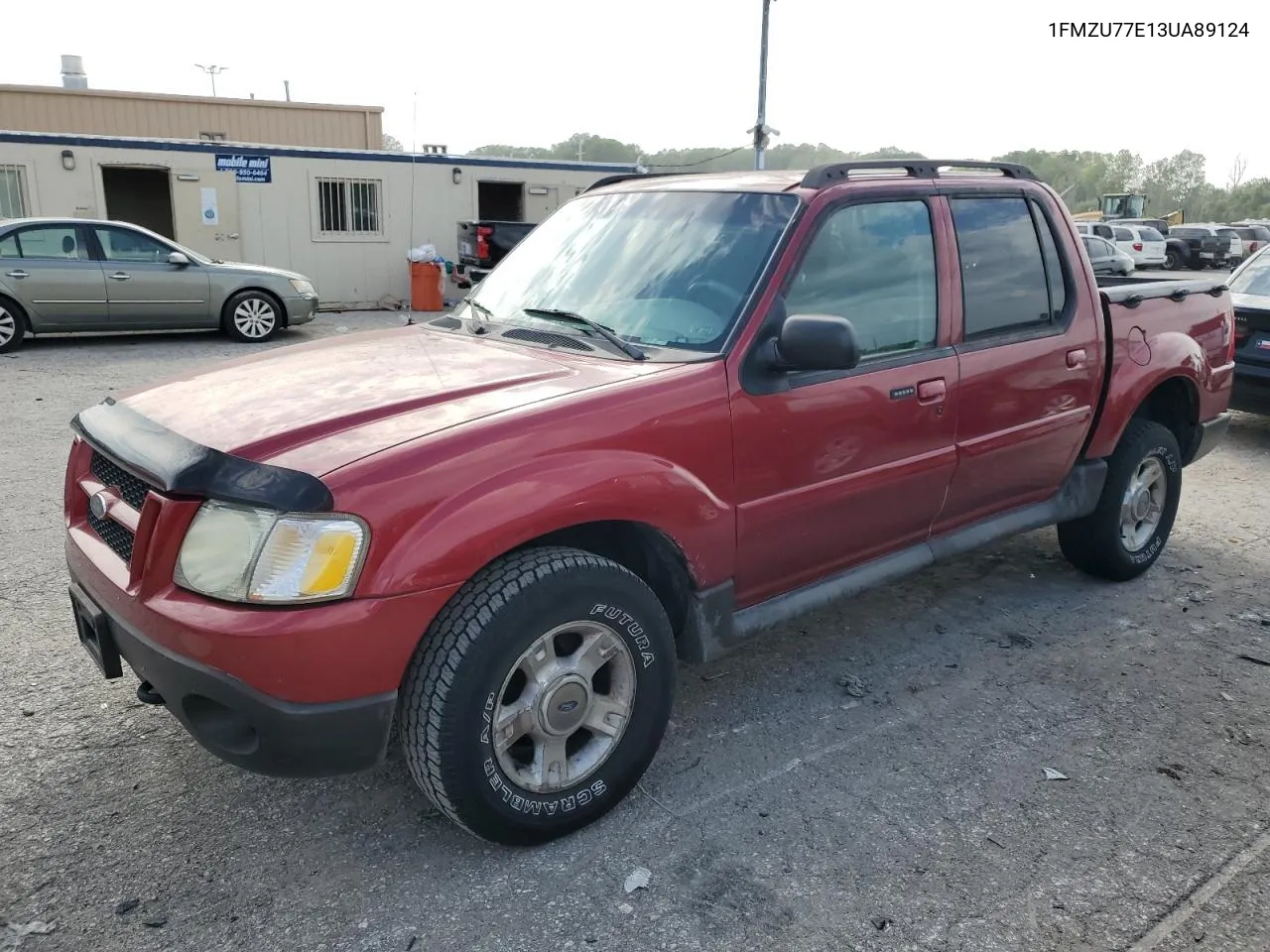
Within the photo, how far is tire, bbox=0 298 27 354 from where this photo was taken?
11.8 meters

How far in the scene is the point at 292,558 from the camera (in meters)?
2.39

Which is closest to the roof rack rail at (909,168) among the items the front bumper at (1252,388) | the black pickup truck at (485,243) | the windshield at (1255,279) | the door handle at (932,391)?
the door handle at (932,391)

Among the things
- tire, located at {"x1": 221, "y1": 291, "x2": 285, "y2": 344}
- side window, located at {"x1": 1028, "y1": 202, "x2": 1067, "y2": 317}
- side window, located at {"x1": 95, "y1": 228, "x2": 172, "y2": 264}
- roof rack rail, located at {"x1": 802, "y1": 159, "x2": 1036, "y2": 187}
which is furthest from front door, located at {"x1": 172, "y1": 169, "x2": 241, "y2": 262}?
side window, located at {"x1": 1028, "y1": 202, "x2": 1067, "y2": 317}

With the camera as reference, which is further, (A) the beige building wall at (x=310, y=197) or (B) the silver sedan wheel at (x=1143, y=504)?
(A) the beige building wall at (x=310, y=197)

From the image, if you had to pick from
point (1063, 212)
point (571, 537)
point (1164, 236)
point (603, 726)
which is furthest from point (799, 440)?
point (1164, 236)

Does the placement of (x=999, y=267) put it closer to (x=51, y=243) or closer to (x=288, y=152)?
(x=51, y=243)

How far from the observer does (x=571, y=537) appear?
10.0 ft

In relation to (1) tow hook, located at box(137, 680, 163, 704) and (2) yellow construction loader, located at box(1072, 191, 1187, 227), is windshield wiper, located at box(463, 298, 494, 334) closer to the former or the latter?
(1) tow hook, located at box(137, 680, 163, 704)

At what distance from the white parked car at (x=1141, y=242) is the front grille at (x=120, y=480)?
107ft

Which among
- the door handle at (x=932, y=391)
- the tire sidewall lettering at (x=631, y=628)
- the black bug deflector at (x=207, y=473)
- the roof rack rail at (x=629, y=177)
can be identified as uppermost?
the roof rack rail at (x=629, y=177)

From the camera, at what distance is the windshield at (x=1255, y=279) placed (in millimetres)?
8430

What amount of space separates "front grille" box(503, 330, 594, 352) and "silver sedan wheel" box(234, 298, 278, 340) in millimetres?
10697

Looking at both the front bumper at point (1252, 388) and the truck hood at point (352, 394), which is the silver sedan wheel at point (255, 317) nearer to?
the truck hood at point (352, 394)

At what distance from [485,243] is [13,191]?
297 inches
